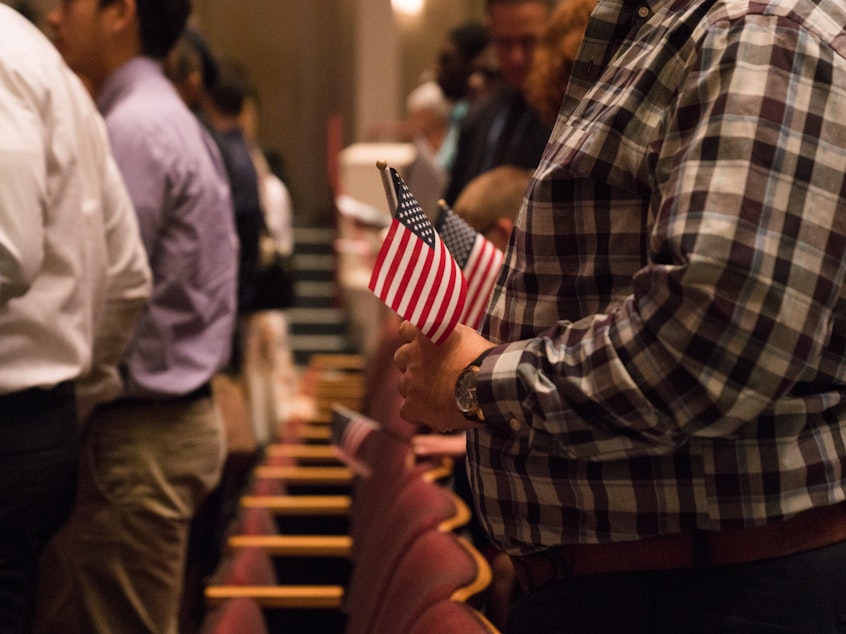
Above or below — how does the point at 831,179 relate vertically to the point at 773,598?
above

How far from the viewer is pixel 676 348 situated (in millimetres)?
936

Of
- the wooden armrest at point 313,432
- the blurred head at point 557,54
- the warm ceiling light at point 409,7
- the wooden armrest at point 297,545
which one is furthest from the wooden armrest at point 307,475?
the warm ceiling light at point 409,7

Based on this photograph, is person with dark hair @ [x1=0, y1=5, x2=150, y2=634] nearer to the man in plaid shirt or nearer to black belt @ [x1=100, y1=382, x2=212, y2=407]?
black belt @ [x1=100, y1=382, x2=212, y2=407]

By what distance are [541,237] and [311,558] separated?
1.75 meters

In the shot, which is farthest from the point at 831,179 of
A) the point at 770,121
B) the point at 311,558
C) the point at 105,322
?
the point at 311,558

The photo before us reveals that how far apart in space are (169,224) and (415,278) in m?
1.23

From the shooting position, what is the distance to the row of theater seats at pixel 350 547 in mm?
1362

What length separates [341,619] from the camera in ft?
7.63

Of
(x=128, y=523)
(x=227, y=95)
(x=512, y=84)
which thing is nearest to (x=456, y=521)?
(x=128, y=523)

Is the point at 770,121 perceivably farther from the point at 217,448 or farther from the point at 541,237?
the point at 217,448

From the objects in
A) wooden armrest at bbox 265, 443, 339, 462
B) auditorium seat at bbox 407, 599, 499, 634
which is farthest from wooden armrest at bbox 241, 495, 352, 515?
auditorium seat at bbox 407, 599, 499, 634

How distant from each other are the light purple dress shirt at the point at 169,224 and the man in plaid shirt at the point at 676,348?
118 centimetres

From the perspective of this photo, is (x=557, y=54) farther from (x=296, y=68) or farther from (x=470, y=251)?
(x=296, y=68)

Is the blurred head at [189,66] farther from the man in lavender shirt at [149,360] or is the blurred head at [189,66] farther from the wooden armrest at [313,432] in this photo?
the wooden armrest at [313,432]
